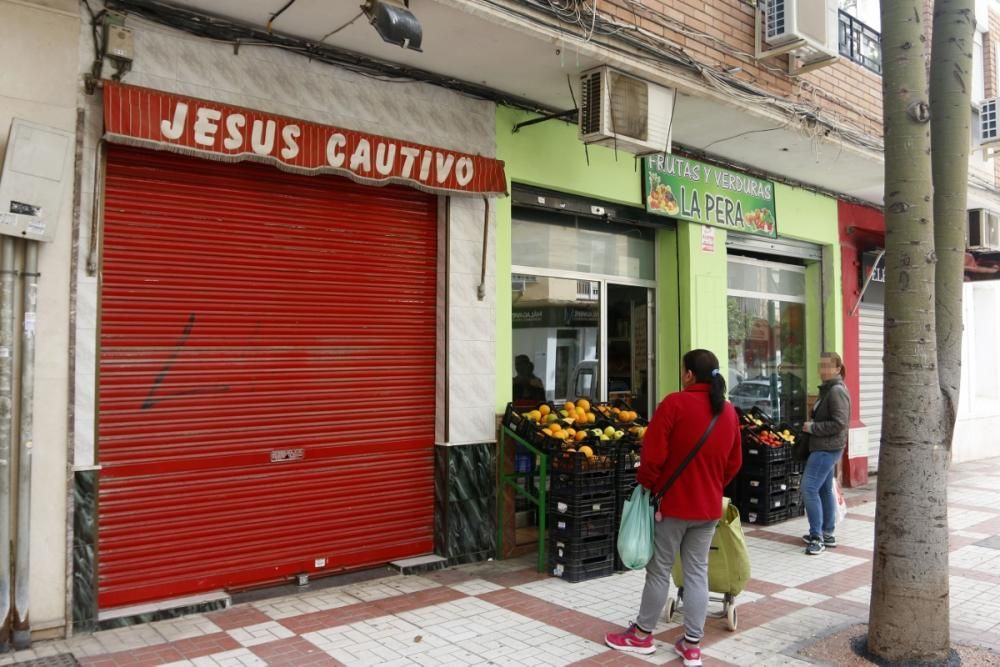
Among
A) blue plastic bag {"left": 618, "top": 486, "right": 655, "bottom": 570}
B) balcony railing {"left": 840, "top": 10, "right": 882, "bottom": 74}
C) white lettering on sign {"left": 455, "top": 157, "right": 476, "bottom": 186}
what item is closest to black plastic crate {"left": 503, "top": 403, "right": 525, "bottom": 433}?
white lettering on sign {"left": 455, "top": 157, "right": 476, "bottom": 186}

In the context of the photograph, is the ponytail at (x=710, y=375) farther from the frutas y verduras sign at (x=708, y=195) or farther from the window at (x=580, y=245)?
the frutas y verduras sign at (x=708, y=195)

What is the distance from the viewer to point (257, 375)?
5.66 metres

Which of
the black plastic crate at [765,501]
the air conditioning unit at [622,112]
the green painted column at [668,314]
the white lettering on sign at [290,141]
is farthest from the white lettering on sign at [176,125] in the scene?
the black plastic crate at [765,501]

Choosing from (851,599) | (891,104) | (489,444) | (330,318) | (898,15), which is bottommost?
(851,599)

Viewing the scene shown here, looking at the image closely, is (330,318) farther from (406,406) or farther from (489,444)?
(489,444)

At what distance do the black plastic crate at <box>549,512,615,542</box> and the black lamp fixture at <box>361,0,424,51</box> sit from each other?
378 cm

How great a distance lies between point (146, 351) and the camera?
514 centimetres

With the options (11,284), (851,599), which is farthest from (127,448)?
(851,599)

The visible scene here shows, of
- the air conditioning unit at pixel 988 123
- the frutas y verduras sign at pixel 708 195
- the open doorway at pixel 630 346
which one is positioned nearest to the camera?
the frutas y verduras sign at pixel 708 195

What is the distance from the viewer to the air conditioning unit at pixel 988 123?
37.9ft

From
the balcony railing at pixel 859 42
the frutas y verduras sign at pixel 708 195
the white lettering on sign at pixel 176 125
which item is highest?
the balcony railing at pixel 859 42

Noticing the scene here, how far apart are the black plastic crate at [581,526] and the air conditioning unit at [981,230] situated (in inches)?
348

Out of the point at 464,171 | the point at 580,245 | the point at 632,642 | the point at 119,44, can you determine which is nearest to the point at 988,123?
the point at 580,245

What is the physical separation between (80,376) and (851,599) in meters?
5.69
